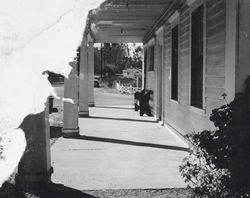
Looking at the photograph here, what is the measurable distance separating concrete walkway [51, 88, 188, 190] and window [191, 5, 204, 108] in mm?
1154

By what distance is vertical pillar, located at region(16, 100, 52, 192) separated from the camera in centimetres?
594

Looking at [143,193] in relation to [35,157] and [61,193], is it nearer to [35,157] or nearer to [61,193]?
[61,193]

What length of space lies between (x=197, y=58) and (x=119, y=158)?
2.48m

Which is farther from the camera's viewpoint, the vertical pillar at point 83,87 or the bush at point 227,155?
the vertical pillar at point 83,87

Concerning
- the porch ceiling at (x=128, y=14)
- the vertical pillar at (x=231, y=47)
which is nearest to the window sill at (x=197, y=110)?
the vertical pillar at (x=231, y=47)

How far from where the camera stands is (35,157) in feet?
19.9

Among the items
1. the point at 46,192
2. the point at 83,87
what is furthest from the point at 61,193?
the point at 83,87

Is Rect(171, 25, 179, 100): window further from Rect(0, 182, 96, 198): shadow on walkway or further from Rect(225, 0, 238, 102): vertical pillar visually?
Rect(0, 182, 96, 198): shadow on walkway

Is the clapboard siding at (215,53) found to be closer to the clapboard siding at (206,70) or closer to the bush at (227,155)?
the clapboard siding at (206,70)

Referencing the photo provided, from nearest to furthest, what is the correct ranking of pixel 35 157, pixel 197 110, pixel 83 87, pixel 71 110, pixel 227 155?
pixel 227 155, pixel 35 157, pixel 197 110, pixel 71 110, pixel 83 87

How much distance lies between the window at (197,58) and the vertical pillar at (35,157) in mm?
3462

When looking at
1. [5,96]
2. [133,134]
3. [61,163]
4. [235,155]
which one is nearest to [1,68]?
[5,96]

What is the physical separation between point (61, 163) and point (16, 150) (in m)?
2.88

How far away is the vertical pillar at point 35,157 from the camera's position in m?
5.94
